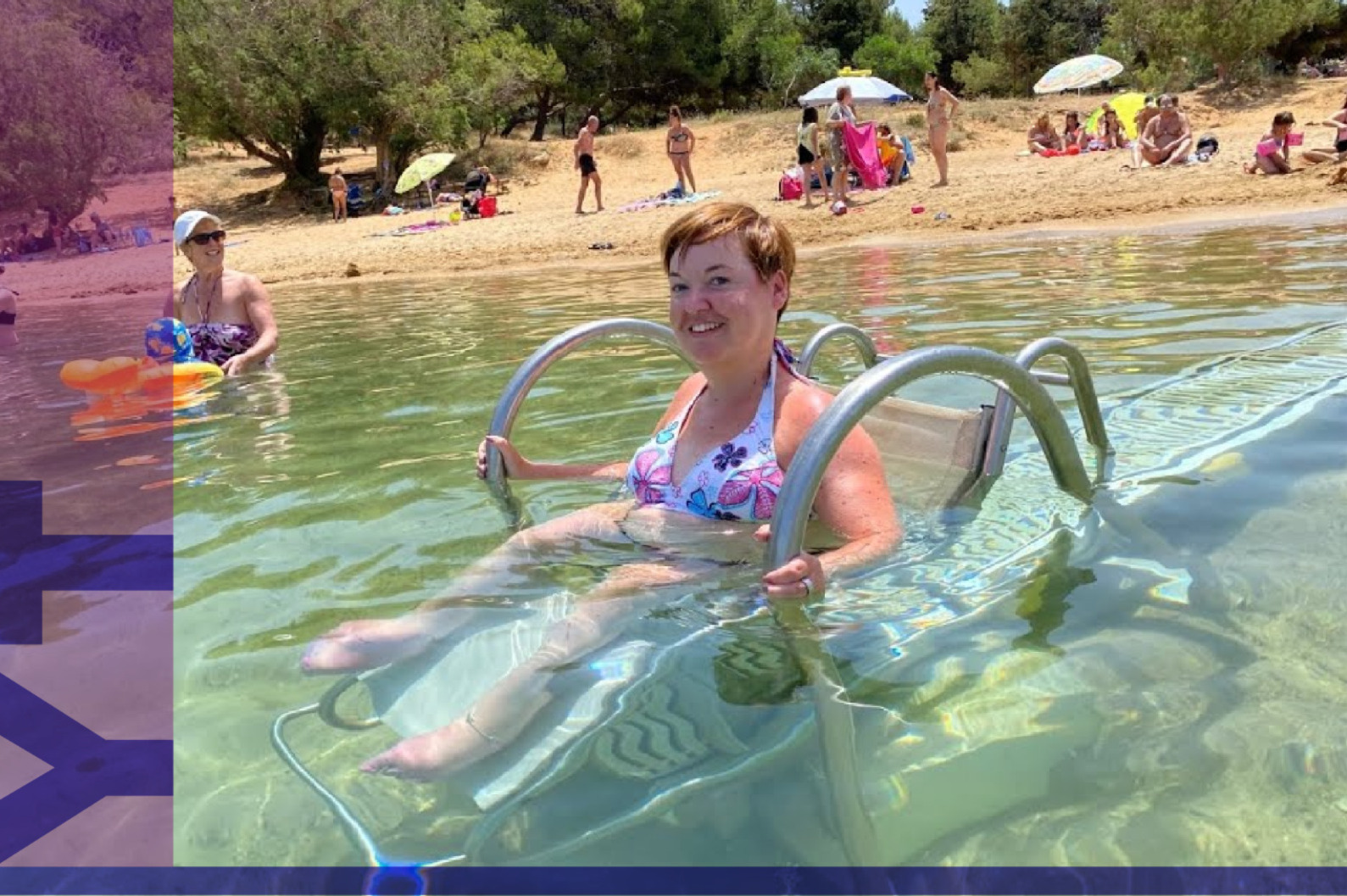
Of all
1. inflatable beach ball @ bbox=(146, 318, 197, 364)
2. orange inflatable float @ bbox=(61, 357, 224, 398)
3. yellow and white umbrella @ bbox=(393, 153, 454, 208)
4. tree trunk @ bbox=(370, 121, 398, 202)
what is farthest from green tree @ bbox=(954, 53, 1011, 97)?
A: orange inflatable float @ bbox=(61, 357, 224, 398)

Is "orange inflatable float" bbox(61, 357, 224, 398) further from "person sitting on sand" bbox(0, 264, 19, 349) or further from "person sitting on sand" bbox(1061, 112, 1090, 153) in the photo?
"person sitting on sand" bbox(1061, 112, 1090, 153)

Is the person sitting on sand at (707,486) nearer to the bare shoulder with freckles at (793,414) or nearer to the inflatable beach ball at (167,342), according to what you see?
the bare shoulder with freckles at (793,414)

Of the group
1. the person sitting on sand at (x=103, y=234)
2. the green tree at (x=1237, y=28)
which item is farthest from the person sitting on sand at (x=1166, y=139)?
the person sitting on sand at (x=103, y=234)

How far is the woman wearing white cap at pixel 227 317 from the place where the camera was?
730 centimetres

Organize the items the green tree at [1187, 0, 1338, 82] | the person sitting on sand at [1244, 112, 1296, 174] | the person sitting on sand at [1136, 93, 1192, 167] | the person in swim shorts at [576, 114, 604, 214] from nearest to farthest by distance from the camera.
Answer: the person sitting on sand at [1244, 112, 1296, 174], the person sitting on sand at [1136, 93, 1192, 167], the person in swim shorts at [576, 114, 604, 214], the green tree at [1187, 0, 1338, 82]

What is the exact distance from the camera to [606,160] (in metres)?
28.5

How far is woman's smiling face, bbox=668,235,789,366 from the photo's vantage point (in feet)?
9.82

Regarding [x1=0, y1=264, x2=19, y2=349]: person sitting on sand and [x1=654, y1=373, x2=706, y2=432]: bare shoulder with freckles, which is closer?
[x1=654, y1=373, x2=706, y2=432]: bare shoulder with freckles

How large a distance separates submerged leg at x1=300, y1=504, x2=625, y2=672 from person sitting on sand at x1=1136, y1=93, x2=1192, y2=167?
16.2 metres

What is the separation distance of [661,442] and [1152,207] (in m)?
12.6

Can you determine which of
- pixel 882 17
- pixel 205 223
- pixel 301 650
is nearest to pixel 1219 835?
pixel 301 650

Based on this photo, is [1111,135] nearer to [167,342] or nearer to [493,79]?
[493,79]

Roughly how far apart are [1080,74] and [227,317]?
2297cm

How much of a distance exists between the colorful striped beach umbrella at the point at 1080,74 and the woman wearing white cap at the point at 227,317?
2224cm
